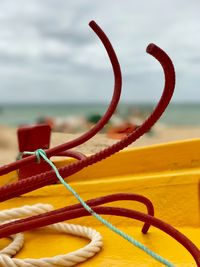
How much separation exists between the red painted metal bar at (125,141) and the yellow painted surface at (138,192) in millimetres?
209

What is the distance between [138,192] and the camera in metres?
1.54

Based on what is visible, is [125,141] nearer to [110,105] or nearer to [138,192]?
[110,105]

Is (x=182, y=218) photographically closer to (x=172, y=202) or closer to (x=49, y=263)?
(x=172, y=202)

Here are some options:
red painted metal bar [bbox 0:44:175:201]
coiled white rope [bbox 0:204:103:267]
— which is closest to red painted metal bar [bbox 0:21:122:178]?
red painted metal bar [bbox 0:44:175:201]

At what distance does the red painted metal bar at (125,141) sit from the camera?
95 cm

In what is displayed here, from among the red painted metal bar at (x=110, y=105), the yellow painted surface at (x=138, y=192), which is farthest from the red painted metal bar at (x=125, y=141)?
the yellow painted surface at (x=138, y=192)

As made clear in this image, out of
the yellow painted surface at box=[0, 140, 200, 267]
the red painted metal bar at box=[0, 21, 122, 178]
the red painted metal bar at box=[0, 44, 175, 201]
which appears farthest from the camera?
the yellow painted surface at box=[0, 140, 200, 267]

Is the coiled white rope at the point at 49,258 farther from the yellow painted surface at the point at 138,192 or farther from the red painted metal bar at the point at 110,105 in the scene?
the red painted metal bar at the point at 110,105

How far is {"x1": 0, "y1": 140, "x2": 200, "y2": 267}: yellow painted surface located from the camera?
4.07ft

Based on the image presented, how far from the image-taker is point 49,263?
116 cm

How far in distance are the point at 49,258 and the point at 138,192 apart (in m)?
0.45

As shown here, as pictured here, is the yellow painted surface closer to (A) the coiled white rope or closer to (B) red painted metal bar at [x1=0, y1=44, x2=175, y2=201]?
(A) the coiled white rope

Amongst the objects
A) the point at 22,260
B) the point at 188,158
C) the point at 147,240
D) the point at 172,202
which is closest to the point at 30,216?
the point at 22,260

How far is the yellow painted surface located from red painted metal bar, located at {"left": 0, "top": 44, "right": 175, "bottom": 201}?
0.21 meters
